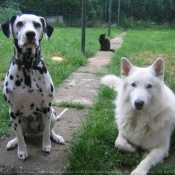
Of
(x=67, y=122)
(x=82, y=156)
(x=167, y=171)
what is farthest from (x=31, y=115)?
(x=167, y=171)

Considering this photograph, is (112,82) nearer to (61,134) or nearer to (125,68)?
(125,68)

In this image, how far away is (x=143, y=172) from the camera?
2432 mm

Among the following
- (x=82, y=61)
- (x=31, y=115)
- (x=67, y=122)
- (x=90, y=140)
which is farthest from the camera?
(x=82, y=61)

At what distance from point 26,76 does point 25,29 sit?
0.44 metres

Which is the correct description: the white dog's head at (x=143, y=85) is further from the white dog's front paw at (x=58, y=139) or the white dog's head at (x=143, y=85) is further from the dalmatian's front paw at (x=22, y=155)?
the dalmatian's front paw at (x=22, y=155)

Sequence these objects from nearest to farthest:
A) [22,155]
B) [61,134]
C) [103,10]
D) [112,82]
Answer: [22,155] → [61,134] → [112,82] → [103,10]

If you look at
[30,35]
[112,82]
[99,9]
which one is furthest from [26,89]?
[99,9]

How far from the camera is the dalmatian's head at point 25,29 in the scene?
2.34 meters

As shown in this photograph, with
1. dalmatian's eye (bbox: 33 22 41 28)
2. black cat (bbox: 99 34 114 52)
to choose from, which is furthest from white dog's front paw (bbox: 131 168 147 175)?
black cat (bbox: 99 34 114 52)

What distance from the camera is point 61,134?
3174mm

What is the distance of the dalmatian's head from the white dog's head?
107 cm

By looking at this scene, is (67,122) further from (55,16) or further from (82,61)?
(55,16)

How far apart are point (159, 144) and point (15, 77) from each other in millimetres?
1610

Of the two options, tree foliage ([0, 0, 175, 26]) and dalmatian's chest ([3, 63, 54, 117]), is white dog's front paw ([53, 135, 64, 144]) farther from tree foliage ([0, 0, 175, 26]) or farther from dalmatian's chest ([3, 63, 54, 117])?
tree foliage ([0, 0, 175, 26])
